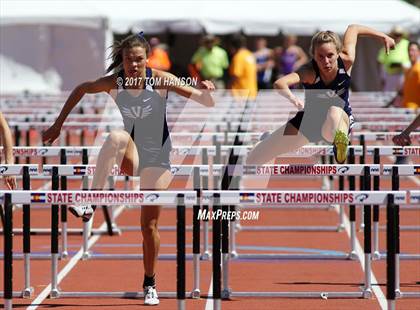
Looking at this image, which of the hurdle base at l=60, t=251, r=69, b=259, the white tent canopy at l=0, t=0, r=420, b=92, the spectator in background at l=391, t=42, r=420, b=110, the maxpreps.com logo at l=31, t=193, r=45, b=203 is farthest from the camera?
the white tent canopy at l=0, t=0, r=420, b=92

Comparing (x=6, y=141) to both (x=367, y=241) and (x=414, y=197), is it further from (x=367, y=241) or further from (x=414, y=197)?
(x=414, y=197)

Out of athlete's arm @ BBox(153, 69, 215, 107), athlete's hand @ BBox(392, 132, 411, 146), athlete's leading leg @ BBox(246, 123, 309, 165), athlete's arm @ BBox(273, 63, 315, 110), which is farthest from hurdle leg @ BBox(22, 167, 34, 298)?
athlete's hand @ BBox(392, 132, 411, 146)

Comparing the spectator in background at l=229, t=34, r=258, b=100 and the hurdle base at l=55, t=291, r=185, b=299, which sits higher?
the spectator in background at l=229, t=34, r=258, b=100

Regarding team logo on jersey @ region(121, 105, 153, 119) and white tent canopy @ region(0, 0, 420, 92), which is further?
white tent canopy @ region(0, 0, 420, 92)

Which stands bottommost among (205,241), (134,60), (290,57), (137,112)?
(205,241)

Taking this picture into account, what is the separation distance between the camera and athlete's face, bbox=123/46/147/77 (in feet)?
30.3

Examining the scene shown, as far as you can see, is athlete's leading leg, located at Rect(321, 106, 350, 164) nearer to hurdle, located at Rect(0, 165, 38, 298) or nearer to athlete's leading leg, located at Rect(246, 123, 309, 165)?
athlete's leading leg, located at Rect(246, 123, 309, 165)

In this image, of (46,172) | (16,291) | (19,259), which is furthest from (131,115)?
(19,259)

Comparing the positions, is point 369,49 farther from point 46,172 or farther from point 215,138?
point 46,172

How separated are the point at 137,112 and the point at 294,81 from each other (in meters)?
1.22

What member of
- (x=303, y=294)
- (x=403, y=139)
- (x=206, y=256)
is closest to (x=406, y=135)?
→ (x=403, y=139)

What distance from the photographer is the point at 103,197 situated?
805 cm

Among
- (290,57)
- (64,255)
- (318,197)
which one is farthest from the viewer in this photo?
(290,57)

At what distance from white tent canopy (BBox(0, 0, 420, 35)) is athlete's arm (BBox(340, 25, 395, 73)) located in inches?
617
